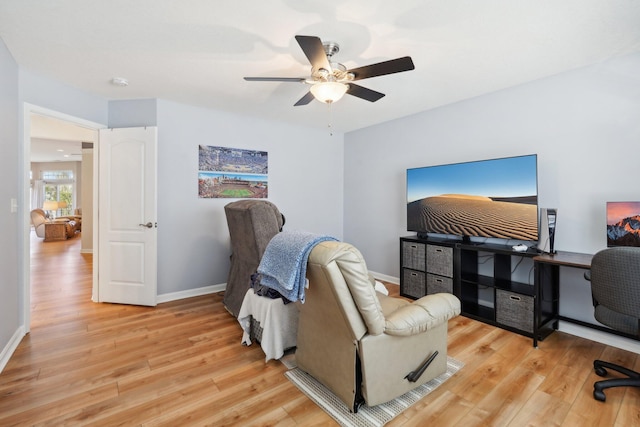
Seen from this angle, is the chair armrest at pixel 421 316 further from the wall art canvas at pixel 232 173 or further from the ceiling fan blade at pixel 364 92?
the wall art canvas at pixel 232 173

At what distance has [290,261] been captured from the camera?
1.82 metres

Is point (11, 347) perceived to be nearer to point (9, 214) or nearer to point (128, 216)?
point (9, 214)

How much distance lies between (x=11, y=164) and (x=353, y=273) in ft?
9.94

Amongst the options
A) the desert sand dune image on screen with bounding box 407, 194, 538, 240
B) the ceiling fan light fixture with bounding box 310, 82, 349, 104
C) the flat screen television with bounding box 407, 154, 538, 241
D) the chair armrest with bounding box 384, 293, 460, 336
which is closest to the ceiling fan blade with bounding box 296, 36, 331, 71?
the ceiling fan light fixture with bounding box 310, 82, 349, 104

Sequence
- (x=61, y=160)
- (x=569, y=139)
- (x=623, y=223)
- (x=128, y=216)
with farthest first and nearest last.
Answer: (x=61, y=160) < (x=128, y=216) < (x=569, y=139) < (x=623, y=223)

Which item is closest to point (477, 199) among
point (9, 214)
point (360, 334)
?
point (360, 334)

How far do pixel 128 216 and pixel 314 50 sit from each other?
3.01 meters

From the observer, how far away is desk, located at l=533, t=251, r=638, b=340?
246 centimetres

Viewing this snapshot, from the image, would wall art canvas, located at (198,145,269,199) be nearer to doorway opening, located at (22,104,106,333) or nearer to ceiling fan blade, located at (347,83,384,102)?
doorway opening, located at (22,104,106,333)

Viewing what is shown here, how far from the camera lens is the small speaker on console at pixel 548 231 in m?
2.77

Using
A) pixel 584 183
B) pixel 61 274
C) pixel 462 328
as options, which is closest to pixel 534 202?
pixel 584 183

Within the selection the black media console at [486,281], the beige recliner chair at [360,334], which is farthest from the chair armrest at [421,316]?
the black media console at [486,281]

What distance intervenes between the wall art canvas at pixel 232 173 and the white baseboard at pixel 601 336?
3871mm

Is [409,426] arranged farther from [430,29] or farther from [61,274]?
[61,274]
